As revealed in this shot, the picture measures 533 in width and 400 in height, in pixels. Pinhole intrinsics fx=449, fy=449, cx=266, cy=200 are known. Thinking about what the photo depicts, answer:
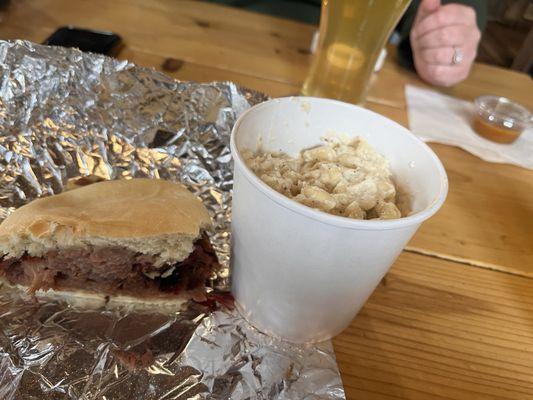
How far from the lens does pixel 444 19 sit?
1200 millimetres

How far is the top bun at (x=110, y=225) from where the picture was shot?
620mm

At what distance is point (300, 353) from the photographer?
63cm

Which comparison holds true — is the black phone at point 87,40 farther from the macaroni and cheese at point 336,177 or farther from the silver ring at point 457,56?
the silver ring at point 457,56

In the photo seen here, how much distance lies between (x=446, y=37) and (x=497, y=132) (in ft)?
1.02

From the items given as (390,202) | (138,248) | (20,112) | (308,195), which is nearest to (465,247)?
(390,202)

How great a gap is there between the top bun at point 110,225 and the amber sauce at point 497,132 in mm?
759

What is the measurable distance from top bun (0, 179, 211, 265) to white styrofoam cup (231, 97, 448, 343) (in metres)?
0.09

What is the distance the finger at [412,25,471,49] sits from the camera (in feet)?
3.93

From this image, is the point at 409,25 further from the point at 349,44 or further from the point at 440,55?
the point at 349,44

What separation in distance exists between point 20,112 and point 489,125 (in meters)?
1.03

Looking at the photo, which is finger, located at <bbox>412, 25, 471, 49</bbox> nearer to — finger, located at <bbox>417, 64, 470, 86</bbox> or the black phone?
finger, located at <bbox>417, 64, 470, 86</bbox>

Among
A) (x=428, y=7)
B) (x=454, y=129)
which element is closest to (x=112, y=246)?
(x=454, y=129)

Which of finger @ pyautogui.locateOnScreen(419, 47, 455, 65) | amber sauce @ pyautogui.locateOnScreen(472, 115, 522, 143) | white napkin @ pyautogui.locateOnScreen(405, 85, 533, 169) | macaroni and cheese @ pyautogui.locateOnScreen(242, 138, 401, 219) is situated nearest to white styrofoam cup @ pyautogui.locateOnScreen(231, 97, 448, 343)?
macaroni and cheese @ pyautogui.locateOnScreen(242, 138, 401, 219)

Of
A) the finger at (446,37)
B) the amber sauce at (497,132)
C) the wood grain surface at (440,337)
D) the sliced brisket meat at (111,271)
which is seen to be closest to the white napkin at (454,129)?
the amber sauce at (497,132)
